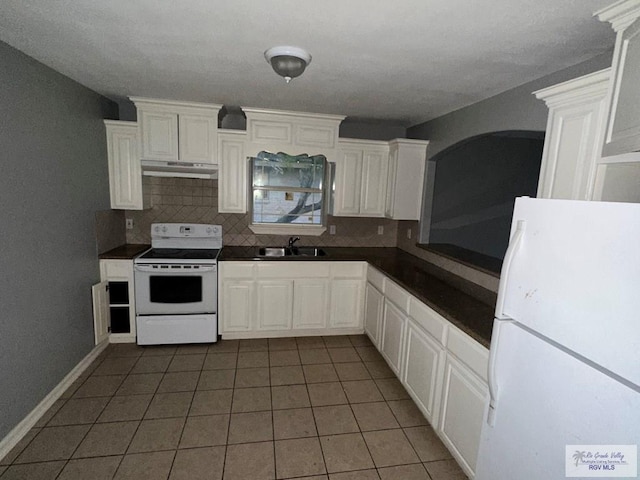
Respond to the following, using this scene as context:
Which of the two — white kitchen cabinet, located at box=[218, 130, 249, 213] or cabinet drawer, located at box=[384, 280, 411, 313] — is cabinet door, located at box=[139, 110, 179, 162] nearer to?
white kitchen cabinet, located at box=[218, 130, 249, 213]

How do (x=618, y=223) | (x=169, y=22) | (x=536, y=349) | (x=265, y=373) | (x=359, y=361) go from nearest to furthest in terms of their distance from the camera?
(x=618, y=223) < (x=536, y=349) < (x=169, y=22) < (x=265, y=373) < (x=359, y=361)

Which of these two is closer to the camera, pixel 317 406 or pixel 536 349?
pixel 536 349

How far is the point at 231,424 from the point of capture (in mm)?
2201

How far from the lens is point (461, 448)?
1840 mm

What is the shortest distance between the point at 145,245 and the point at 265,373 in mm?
2025

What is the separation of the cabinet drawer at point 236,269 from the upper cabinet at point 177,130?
107 centimetres

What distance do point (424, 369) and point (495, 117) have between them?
1.96 metres

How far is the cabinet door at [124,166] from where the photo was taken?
10.5 ft

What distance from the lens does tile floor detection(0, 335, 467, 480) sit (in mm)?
1859

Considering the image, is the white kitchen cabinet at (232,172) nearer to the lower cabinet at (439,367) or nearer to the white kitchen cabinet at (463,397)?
the lower cabinet at (439,367)

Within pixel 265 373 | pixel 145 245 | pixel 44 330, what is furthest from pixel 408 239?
pixel 44 330

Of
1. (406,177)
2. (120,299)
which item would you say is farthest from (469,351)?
(120,299)

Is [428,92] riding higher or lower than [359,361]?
higher

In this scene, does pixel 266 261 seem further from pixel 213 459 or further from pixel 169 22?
pixel 169 22
